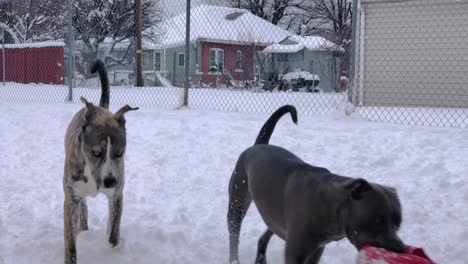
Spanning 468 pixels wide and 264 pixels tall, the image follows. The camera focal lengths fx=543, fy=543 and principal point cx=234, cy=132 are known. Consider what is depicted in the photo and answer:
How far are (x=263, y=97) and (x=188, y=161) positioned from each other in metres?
6.00

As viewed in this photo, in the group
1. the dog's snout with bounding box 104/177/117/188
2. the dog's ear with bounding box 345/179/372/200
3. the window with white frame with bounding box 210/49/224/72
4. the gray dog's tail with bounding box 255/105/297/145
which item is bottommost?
the dog's snout with bounding box 104/177/117/188

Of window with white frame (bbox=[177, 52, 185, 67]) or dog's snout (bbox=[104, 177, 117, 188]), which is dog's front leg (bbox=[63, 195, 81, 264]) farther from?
window with white frame (bbox=[177, 52, 185, 67])

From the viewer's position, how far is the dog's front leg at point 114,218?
13.0 feet

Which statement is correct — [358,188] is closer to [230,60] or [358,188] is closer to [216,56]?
[230,60]

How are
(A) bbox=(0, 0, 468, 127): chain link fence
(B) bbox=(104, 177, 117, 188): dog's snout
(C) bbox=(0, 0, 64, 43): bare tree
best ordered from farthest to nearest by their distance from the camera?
1. (C) bbox=(0, 0, 64, 43): bare tree
2. (A) bbox=(0, 0, 468, 127): chain link fence
3. (B) bbox=(104, 177, 117, 188): dog's snout

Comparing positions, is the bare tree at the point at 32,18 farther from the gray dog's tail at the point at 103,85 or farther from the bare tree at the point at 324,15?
the gray dog's tail at the point at 103,85

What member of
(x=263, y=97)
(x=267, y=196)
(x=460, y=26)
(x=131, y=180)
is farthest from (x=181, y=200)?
(x=460, y=26)

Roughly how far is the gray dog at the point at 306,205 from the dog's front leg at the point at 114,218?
0.88 metres

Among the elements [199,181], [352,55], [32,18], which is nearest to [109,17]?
[32,18]

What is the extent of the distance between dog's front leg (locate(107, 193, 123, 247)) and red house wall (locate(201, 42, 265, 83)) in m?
12.3

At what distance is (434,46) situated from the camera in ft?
40.2

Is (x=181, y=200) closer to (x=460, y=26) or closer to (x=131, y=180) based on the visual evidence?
(x=131, y=180)

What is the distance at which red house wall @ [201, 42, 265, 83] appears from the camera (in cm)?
1747

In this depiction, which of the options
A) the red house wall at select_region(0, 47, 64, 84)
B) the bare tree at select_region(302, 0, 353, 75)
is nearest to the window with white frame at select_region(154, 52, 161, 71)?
the red house wall at select_region(0, 47, 64, 84)
